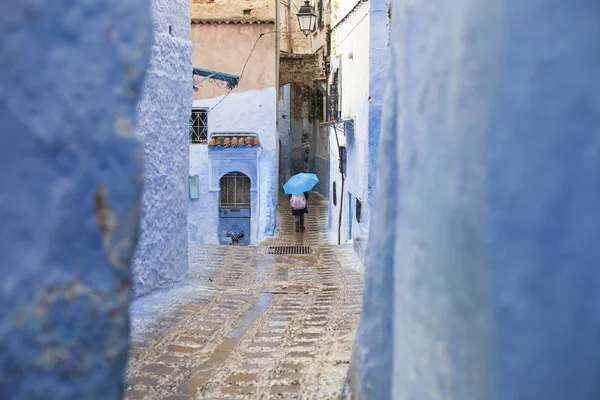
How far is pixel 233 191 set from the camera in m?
18.9

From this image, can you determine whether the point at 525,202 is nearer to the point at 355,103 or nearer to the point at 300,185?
the point at 355,103

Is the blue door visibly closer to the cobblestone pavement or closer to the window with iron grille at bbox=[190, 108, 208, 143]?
the cobblestone pavement

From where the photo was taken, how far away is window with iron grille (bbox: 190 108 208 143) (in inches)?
750

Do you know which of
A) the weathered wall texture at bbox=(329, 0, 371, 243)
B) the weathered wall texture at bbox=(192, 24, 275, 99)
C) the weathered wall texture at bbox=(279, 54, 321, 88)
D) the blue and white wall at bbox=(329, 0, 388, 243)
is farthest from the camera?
the weathered wall texture at bbox=(279, 54, 321, 88)

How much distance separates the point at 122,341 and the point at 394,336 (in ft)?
A: 6.78

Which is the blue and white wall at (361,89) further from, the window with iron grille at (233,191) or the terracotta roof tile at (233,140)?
the window with iron grille at (233,191)

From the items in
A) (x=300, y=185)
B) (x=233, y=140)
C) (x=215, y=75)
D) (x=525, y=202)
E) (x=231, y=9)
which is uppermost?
(x=231, y=9)

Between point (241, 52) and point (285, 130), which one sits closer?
point (241, 52)

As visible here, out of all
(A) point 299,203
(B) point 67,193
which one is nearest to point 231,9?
(A) point 299,203

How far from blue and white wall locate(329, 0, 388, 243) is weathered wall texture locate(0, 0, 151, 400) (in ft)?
30.4

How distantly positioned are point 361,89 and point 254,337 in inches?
284

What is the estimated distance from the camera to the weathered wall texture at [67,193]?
2035mm

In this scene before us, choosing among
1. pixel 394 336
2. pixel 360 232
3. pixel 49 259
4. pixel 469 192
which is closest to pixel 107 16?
pixel 49 259

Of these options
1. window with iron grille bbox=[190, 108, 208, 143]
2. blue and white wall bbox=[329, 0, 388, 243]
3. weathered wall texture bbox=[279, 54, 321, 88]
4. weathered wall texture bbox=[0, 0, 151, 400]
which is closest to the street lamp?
blue and white wall bbox=[329, 0, 388, 243]
